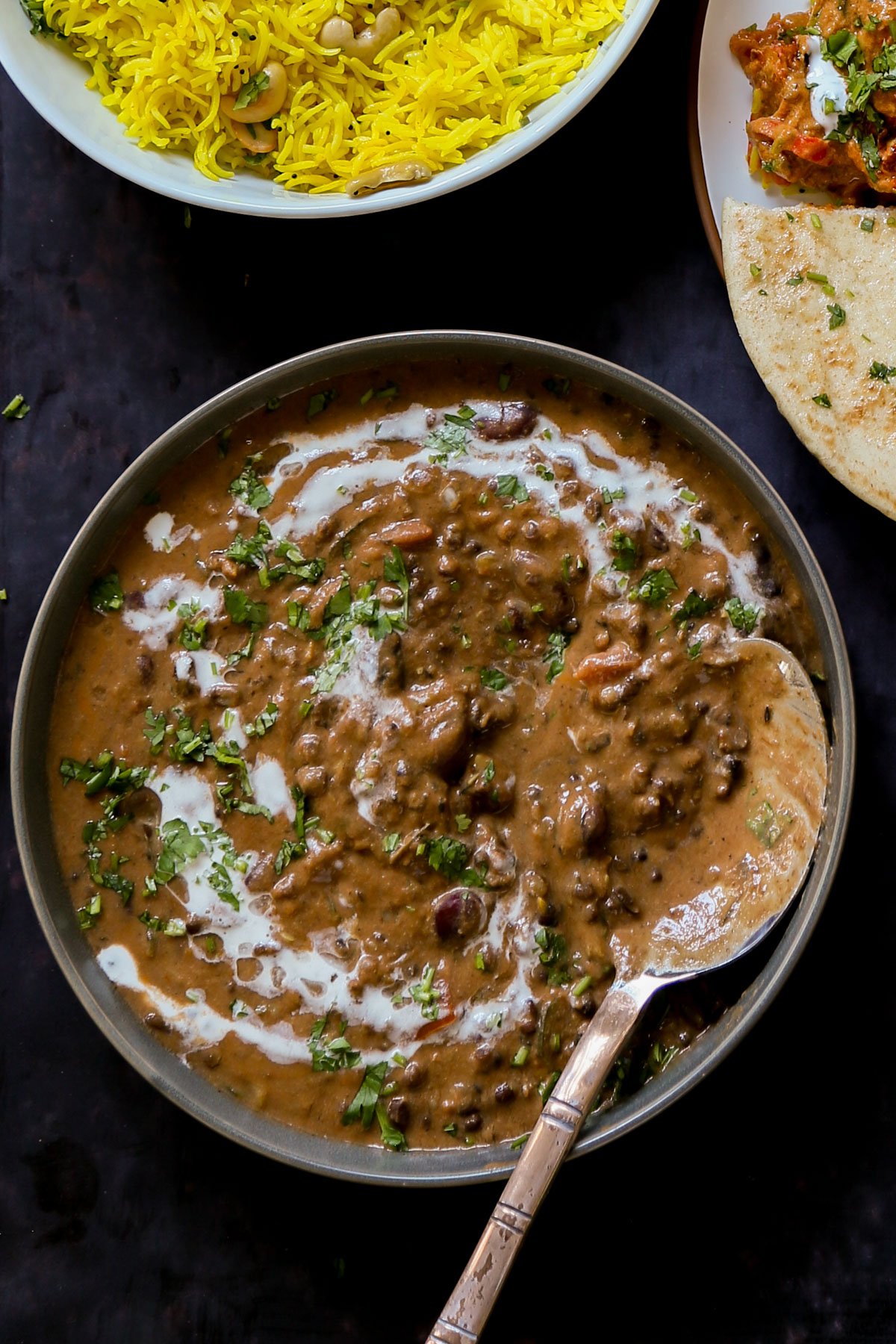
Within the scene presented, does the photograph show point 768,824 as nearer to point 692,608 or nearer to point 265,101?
point 692,608

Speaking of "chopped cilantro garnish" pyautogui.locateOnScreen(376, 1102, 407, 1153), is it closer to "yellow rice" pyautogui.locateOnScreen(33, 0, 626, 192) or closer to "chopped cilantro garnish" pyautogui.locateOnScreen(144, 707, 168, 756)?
"chopped cilantro garnish" pyautogui.locateOnScreen(144, 707, 168, 756)

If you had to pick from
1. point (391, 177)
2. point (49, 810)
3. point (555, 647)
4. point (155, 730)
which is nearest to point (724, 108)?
point (391, 177)

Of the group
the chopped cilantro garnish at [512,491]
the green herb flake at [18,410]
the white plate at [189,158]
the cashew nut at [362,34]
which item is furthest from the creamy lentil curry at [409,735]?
the cashew nut at [362,34]

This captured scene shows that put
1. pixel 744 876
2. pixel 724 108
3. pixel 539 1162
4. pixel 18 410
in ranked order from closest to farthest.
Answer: pixel 539 1162 → pixel 744 876 → pixel 724 108 → pixel 18 410

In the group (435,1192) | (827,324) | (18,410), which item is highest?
(827,324)

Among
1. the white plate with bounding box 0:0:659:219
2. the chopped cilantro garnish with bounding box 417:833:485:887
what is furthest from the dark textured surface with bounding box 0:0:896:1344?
the chopped cilantro garnish with bounding box 417:833:485:887
